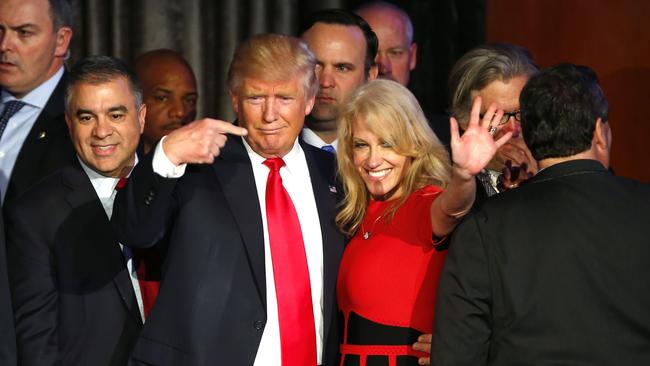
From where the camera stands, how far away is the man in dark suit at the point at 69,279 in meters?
3.09

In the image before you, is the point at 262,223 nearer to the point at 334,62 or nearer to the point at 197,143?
the point at 197,143

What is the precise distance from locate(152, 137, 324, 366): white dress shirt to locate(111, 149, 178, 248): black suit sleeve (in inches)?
12.8

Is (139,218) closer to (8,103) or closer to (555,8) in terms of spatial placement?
(8,103)

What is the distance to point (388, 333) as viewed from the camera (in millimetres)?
2848

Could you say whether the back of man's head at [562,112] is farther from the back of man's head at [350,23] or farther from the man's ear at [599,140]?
the back of man's head at [350,23]

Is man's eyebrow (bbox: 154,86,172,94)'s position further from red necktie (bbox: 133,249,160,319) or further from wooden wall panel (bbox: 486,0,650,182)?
wooden wall panel (bbox: 486,0,650,182)

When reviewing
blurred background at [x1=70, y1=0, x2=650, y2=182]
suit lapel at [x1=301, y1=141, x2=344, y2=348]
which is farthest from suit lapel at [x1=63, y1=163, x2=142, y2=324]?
blurred background at [x1=70, y1=0, x2=650, y2=182]

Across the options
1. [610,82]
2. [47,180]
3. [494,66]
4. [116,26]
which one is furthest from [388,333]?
[116,26]

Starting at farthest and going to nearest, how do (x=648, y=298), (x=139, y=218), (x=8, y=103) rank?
1. (x=8, y=103)
2. (x=139, y=218)
3. (x=648, y=298)

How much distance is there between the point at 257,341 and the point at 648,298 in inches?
41.0

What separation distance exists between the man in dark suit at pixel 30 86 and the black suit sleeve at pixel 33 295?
0.56 metres

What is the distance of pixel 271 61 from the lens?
119 inches

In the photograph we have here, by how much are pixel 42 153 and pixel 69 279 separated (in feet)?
2.36

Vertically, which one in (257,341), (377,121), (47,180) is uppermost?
(377,121)
